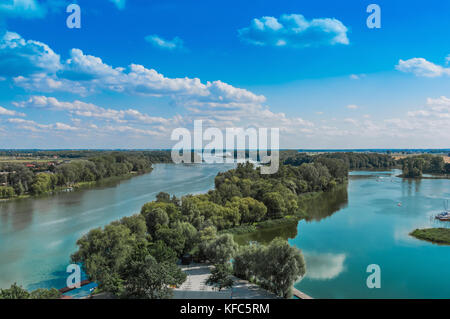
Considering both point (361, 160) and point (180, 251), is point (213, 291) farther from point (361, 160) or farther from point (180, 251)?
point (361, 160)

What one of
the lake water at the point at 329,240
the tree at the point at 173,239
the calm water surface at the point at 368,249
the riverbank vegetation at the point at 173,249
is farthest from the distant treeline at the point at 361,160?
the tree at the point at 173,239

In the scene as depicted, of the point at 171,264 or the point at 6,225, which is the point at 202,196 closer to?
the point at 171,264

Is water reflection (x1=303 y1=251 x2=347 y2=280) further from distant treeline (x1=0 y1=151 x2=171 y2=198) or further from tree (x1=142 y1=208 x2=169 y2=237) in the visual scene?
distant treeline (x1=0 y1=151 x2=171 y2=198)

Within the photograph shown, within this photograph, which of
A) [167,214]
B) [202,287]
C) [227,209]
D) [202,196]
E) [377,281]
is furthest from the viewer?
[202,196]

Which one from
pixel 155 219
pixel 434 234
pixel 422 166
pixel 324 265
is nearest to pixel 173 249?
pixel 155 219
